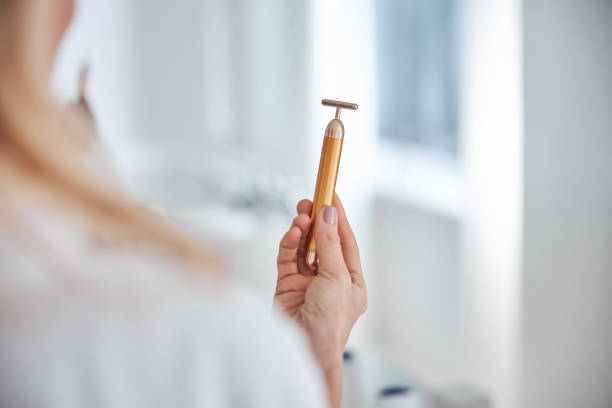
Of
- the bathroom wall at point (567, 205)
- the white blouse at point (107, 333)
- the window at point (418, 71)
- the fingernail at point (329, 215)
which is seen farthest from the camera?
the window at point (418, 71)

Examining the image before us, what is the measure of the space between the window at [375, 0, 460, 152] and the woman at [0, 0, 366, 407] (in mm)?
944

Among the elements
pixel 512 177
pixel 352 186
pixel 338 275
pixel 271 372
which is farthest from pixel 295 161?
pixel 271 372

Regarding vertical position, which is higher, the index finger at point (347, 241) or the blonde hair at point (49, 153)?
the blonde hair at point (49, 153)

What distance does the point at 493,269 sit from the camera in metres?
0.82

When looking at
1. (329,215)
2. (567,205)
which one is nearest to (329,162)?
(329,215)

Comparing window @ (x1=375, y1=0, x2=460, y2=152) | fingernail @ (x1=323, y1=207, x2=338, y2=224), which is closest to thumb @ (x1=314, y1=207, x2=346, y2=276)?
fingernail @ (x1=323, y1=207, x2=338, y2=224)

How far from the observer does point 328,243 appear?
0.84ft

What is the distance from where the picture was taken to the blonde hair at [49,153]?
0.50 feet

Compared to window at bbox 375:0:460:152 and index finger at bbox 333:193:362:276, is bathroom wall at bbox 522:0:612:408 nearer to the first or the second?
window at bbox 375:0:460:152

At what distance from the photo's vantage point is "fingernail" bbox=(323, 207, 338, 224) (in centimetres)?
25

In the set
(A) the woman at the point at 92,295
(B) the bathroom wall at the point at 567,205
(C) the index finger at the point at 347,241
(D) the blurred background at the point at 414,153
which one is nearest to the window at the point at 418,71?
(D) the blurred background at the point at 414,153

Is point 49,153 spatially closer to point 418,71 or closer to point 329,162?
point 329,162

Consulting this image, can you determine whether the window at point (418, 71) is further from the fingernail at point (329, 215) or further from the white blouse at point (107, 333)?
the white blouse at point (107, 333)

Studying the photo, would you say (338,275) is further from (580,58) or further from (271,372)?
(580,58)
